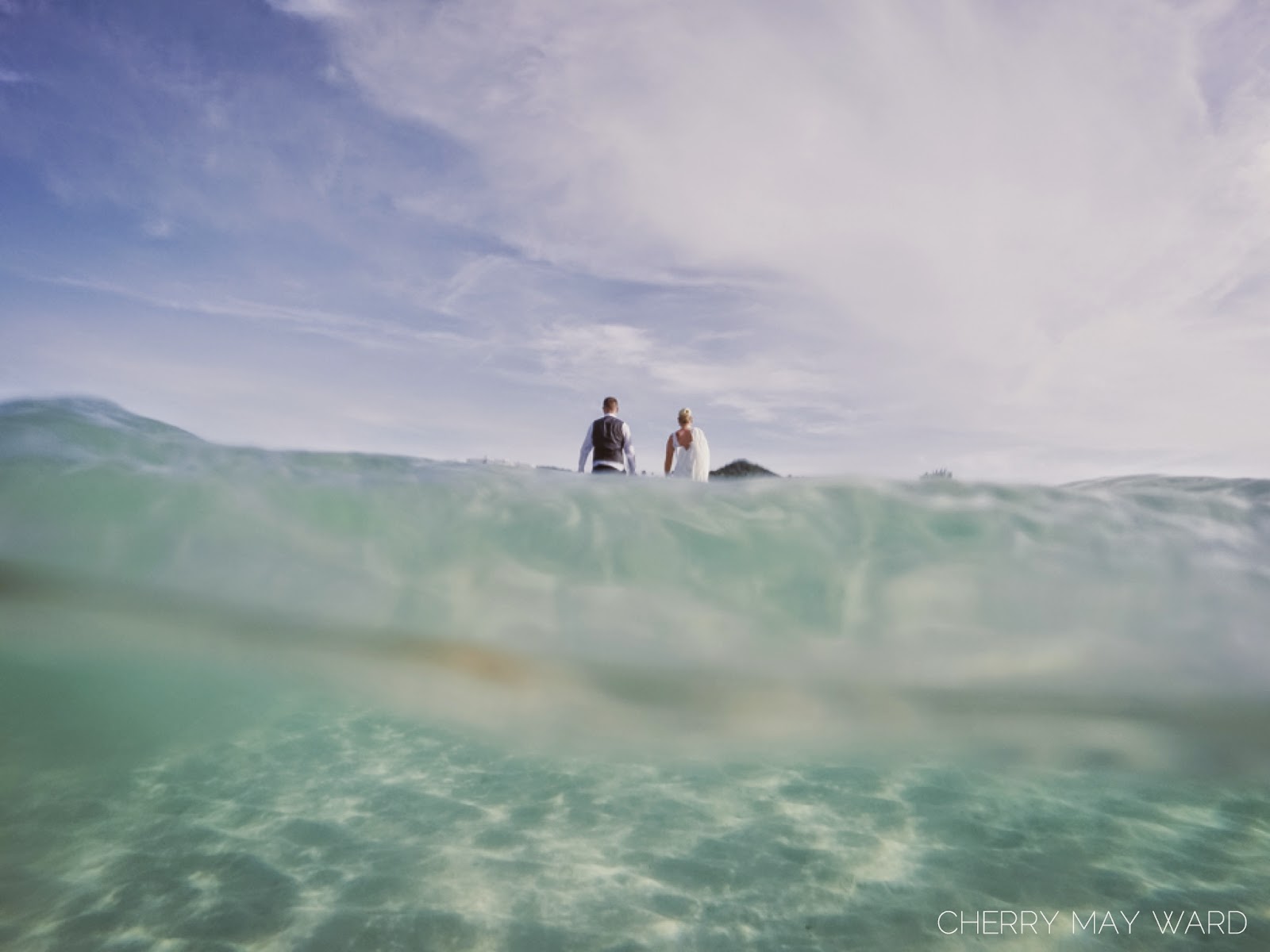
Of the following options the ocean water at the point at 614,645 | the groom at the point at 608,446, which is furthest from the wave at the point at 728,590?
the groom at the point at 608,446

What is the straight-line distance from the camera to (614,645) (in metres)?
8.22

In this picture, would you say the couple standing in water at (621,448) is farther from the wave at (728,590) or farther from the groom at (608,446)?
the wave at (728,590)

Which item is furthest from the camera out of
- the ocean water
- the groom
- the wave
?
the groom

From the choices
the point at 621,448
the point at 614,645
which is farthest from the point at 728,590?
the point at 621,448

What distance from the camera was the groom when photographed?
32.1 ft

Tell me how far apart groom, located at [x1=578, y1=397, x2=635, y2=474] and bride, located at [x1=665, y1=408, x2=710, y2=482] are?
0.70 metres

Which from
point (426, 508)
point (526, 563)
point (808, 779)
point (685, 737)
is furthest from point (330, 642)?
point (808, 779)

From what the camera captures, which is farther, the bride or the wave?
the bride

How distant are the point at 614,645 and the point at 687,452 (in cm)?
329

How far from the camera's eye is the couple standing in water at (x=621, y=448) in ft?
32.2

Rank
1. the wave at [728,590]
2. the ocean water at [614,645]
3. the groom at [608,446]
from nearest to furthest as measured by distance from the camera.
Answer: the ocean water at [614,645]
the wave at [728,590]
the groom at [608,446]

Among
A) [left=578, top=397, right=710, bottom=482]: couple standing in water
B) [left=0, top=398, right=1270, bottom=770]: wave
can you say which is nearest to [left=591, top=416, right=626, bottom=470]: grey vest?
[left=578, top=397, right=710, bottom=482]: couple standing in water

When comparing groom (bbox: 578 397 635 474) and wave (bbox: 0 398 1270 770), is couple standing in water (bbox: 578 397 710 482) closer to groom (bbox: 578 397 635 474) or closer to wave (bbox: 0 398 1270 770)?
groom (bbox: 578 397 635 474)

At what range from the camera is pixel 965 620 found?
26.2ft
